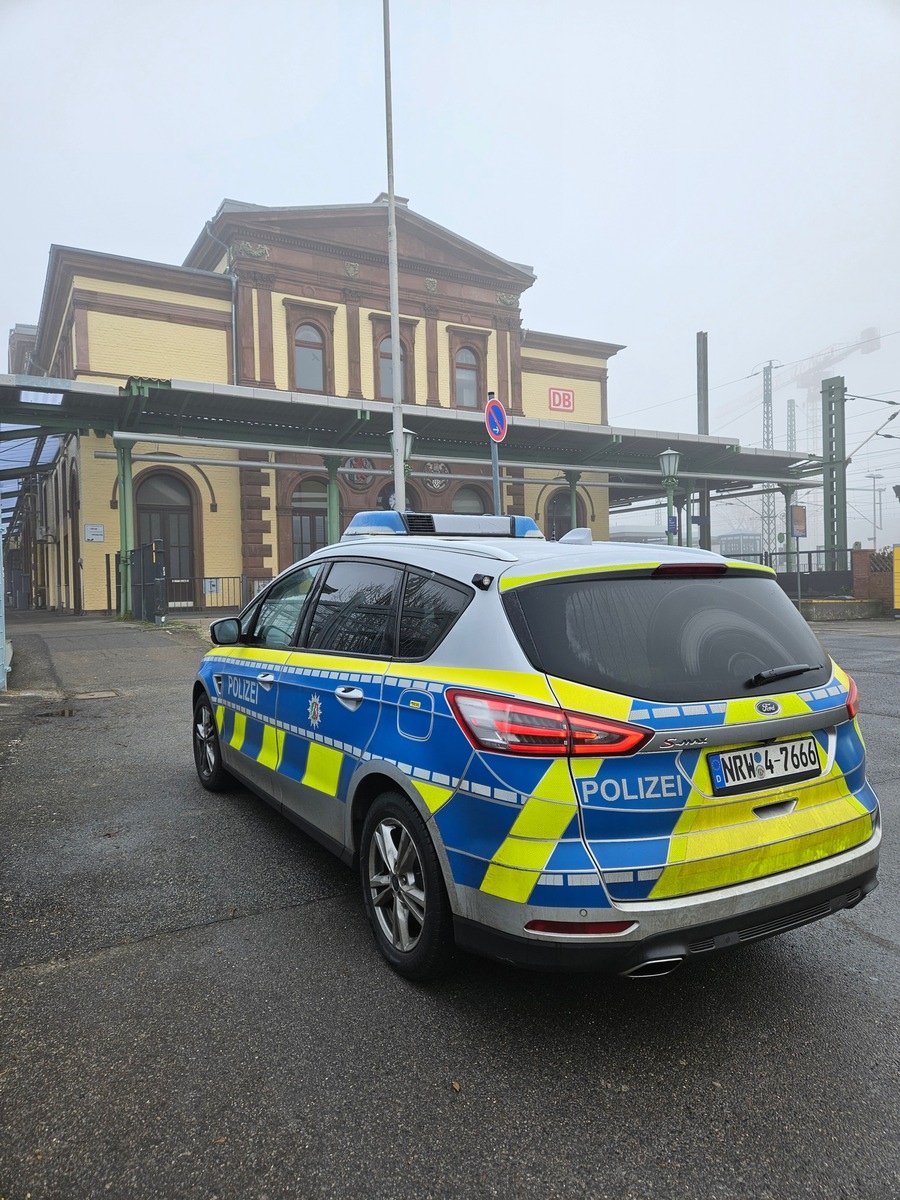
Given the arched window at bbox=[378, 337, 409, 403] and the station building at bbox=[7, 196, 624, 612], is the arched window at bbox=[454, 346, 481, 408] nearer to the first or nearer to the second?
the station building at bbox=[7, 196, 624, 612]

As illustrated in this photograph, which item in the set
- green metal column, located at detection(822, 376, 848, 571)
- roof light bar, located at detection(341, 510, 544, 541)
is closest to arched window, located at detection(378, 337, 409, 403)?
green metal column, located at detection(822, 376, 848, 571)

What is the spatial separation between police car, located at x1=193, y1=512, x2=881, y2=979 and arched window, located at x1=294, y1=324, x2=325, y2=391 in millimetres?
25372

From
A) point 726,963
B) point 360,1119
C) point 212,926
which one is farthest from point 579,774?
point 212,926

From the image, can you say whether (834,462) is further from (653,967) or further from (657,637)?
(653,967)

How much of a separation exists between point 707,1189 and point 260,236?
2815cm

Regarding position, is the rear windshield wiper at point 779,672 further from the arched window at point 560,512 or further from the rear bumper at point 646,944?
the arched window at point 560,512

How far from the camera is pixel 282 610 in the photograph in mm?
4262

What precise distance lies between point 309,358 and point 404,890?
2657 cm

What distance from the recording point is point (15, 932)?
3188mm

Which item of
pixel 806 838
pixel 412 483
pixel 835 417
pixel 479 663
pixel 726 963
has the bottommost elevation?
pixel 726 963

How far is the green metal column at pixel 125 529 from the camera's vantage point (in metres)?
19.0

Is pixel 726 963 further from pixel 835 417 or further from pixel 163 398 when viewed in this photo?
pixel 835 417

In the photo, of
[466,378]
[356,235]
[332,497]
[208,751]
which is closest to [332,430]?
[332,497]

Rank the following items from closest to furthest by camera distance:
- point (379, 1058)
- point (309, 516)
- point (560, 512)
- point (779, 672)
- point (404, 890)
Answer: point (379, 1058)
point (779, 672)
point (404, 890)
point (309, 516)
point (560, 512)
